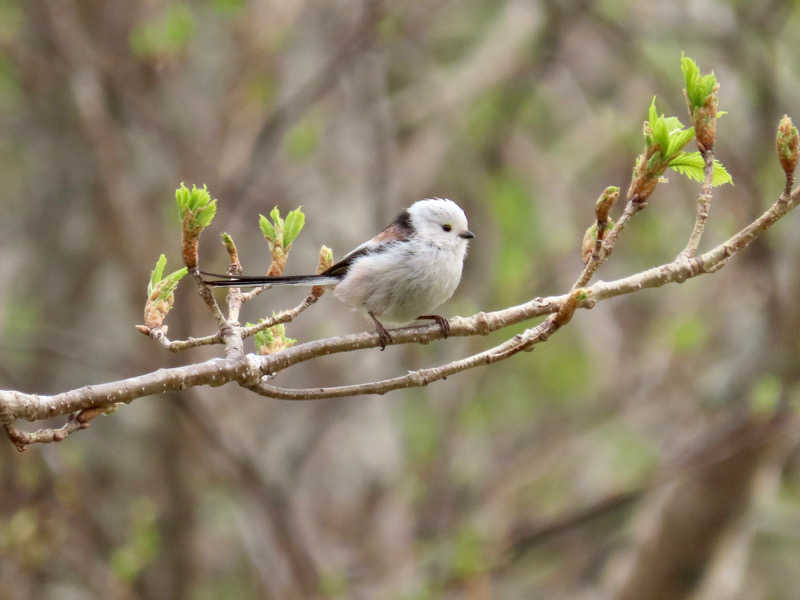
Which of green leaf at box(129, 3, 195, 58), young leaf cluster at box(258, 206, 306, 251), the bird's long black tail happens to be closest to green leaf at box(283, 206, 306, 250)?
young leaf cluster at box(258, 206, 306, 251)

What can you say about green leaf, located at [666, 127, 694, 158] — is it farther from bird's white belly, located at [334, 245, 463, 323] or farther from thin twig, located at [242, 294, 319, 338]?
bird's white belly, located at [334, 245, 463, 323]

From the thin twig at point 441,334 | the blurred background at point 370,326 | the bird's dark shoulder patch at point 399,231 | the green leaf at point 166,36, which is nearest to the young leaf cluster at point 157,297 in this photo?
the thin twig at point 441,334

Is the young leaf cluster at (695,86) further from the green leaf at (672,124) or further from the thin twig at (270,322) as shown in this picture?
the thin twig at (270,322)

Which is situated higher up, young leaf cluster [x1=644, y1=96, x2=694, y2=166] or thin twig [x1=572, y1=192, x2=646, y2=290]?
young leaf cluster [x1=644, y1=96, x2=694, y2=166]

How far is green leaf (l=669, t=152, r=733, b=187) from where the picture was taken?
2203 mm

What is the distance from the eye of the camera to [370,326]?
4.09 meters

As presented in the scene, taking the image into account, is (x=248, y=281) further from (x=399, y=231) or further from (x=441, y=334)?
(x=399, y=231)

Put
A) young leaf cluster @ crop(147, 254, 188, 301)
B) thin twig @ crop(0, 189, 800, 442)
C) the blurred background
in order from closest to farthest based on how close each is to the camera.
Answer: thin twig @ crop(0, 189, 800, 442) < young leaf cluster @ crop(147, 254, 188, 301) < the blurred background

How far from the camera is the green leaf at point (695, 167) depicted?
2203 mm

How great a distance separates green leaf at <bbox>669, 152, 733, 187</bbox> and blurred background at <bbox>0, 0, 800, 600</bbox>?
2537mm

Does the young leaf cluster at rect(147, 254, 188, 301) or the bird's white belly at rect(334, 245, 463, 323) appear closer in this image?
the young leaf cluster at rect(147, 254, 188, 301)

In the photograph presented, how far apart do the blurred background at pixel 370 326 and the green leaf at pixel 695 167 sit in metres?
2.54

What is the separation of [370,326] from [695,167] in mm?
2067

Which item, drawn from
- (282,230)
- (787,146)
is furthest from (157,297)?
(787,146)
